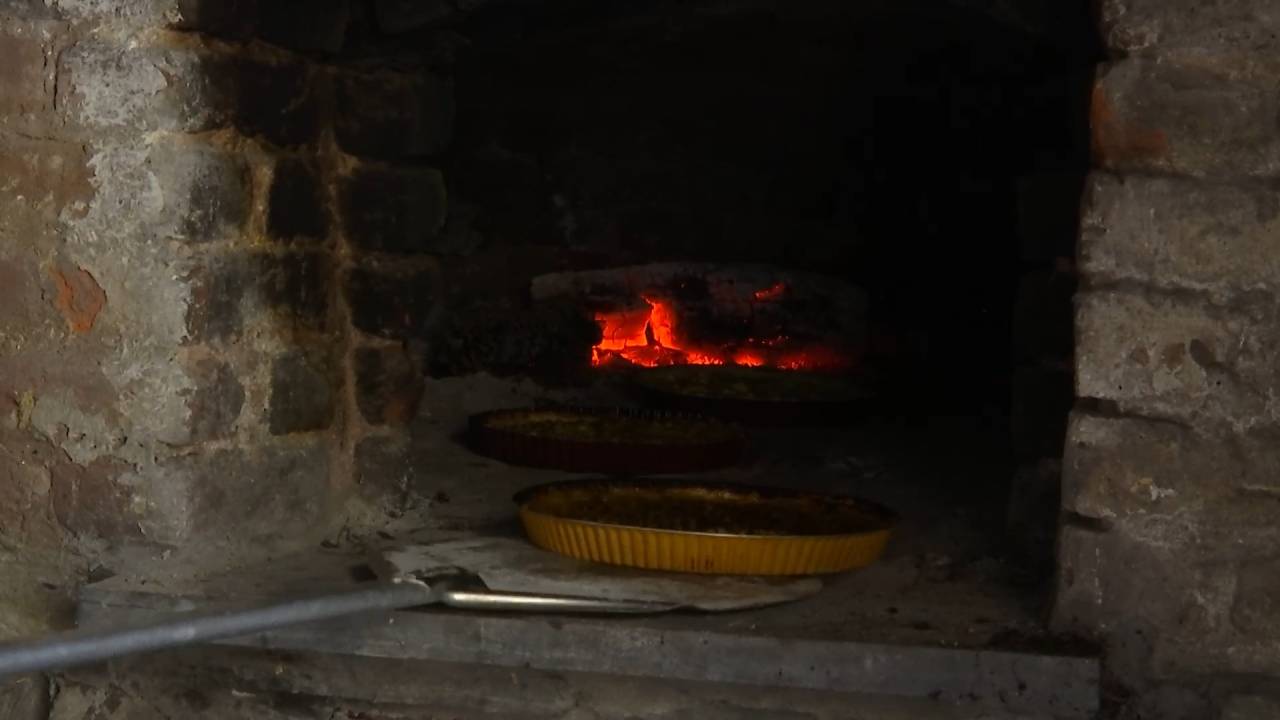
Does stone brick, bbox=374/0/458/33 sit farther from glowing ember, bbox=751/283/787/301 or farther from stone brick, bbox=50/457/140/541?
glowing ember, bbox=751/283/787/301

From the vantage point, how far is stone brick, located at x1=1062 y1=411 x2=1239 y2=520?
1.84m

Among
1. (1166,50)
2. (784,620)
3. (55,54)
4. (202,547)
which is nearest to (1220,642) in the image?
(784,620)

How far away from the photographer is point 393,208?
8.05 ft

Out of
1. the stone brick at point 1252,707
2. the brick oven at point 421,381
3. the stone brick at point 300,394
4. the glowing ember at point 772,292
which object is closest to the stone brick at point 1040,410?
the brick oven at point 421,381

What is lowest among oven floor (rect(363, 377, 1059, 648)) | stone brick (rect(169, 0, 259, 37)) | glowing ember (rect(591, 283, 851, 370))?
oven floor (rect(363, 377, 1059, 648))

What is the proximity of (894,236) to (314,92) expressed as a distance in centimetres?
189

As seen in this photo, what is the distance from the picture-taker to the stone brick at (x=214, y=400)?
2.08 meters

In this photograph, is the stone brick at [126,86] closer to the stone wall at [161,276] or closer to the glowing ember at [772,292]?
the stone wall at [161,276]

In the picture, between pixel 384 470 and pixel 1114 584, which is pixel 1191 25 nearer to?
pixel 1114 584

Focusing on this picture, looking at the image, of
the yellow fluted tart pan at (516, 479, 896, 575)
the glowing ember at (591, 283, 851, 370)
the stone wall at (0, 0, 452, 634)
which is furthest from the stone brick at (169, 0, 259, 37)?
the glowing ember at (591, 283, 851, 370)

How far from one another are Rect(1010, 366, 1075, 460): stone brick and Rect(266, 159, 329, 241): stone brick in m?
1.19

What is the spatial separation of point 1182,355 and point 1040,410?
0.52 m

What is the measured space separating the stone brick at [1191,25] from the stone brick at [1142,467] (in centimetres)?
49

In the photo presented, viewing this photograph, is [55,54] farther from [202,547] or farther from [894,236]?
[894,236]
